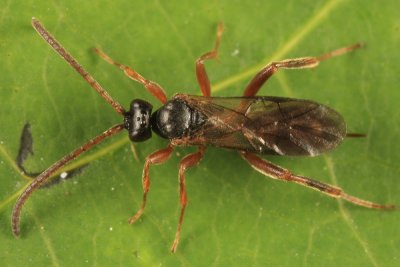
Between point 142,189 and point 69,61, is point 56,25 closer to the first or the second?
point 69,61

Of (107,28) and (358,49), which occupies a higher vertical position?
(107,28)

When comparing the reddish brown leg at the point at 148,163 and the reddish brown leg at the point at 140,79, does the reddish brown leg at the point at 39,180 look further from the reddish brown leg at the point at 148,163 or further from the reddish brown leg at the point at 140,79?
the reddish brown leg at the point at 140,79

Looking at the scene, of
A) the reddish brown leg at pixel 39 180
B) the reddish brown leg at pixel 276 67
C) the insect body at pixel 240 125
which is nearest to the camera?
the reddish brown leg at pixel 39 180

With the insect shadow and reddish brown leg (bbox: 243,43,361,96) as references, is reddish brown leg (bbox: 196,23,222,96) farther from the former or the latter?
the insect shadow

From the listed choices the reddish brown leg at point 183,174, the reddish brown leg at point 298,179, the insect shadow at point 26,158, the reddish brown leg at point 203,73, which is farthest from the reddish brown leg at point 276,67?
the insect shadow at point 26,158

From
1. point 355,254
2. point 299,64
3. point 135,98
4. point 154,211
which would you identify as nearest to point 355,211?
point 355,254

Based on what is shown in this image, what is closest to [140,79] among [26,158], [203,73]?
[203,73]

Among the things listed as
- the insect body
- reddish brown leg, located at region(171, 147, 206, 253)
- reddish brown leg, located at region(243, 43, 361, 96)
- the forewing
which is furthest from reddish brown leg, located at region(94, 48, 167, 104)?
reddish brown leg, located at region(243, 43, 361, 96)

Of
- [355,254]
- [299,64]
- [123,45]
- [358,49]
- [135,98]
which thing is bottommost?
[355,254]
